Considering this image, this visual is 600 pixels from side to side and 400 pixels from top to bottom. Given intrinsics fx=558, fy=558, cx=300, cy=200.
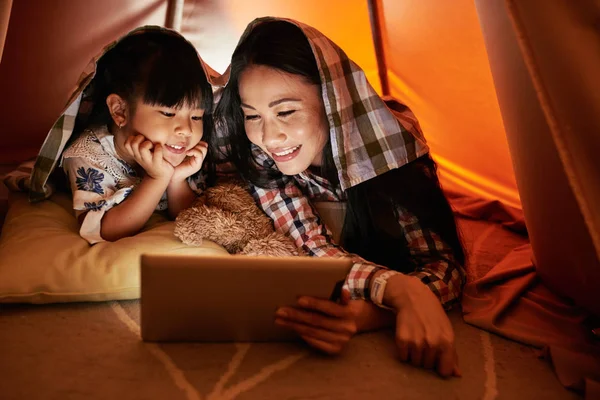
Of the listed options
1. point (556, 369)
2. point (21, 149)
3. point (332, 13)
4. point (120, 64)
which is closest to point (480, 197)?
point (332, 13)

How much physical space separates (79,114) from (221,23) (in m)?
0.57

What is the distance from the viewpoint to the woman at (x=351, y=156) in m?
1.06

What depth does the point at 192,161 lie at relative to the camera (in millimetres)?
1186

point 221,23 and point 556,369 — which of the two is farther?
point 221,23

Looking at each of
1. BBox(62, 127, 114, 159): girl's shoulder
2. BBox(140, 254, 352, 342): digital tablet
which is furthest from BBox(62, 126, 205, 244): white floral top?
BBox(140, 254, 352, 342): digital tablet

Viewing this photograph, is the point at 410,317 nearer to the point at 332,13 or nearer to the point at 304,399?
the point at 304,399

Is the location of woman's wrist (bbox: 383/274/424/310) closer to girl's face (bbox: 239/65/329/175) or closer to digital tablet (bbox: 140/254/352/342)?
digital tablet (bbox: 140/254/352/342)

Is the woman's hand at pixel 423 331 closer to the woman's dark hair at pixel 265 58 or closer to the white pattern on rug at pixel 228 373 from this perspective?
the white pattern on rug at pixel 228 373

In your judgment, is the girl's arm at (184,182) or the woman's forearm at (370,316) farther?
the girl's arm at (184,182)

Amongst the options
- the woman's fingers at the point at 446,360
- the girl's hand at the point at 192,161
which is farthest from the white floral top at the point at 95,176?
the woman's fingers at the point at 446,360

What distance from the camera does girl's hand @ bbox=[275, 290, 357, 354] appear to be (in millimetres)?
871

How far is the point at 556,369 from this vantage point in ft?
2.92

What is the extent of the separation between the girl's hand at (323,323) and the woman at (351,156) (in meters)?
0.10

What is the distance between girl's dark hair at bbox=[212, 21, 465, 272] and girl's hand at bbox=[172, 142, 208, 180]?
0.22 feet
